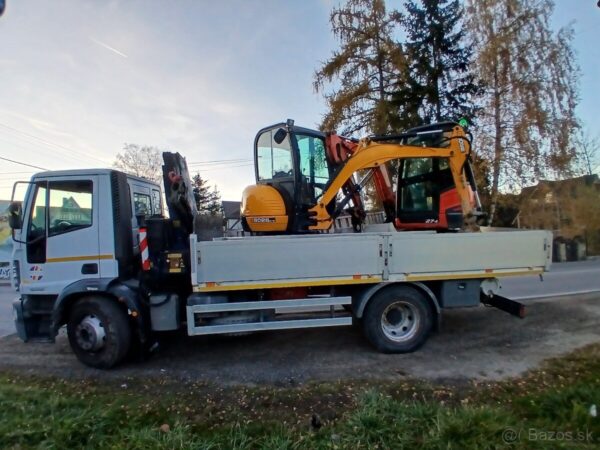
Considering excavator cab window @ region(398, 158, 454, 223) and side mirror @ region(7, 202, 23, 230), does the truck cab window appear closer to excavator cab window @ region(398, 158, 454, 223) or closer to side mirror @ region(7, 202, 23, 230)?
excavator cab window @ region(398, 158, 454, 223)

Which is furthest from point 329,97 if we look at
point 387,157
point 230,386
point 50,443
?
point 50,443

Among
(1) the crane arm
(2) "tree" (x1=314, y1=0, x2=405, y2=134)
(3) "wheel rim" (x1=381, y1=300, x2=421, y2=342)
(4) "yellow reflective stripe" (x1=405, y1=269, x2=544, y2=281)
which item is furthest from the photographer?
(2) "tree" (x1=314, y1=0, x2=405, y2=134)

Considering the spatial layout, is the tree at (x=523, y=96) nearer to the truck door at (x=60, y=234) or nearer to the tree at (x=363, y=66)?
the tree at (x=363, y=66)

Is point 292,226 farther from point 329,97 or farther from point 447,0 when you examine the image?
point 447,0

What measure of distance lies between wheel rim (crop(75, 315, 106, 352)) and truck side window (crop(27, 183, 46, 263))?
1076 millimetres

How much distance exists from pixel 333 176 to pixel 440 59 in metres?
15.1

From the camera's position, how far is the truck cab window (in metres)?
6.33

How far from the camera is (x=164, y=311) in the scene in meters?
5.15

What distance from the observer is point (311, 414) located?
370cm

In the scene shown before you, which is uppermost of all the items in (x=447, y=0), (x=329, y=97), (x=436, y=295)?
(x=447, y=0)

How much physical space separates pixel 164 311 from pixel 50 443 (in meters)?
2.13

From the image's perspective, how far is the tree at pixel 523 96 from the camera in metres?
16.8

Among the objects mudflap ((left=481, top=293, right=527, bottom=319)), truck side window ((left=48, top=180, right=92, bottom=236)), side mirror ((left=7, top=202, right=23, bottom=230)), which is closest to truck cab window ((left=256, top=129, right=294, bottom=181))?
truck side window ((left=48, top=180, right=92, bottom=236))

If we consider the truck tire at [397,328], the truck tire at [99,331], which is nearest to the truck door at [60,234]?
the truck tire at [99,331]
